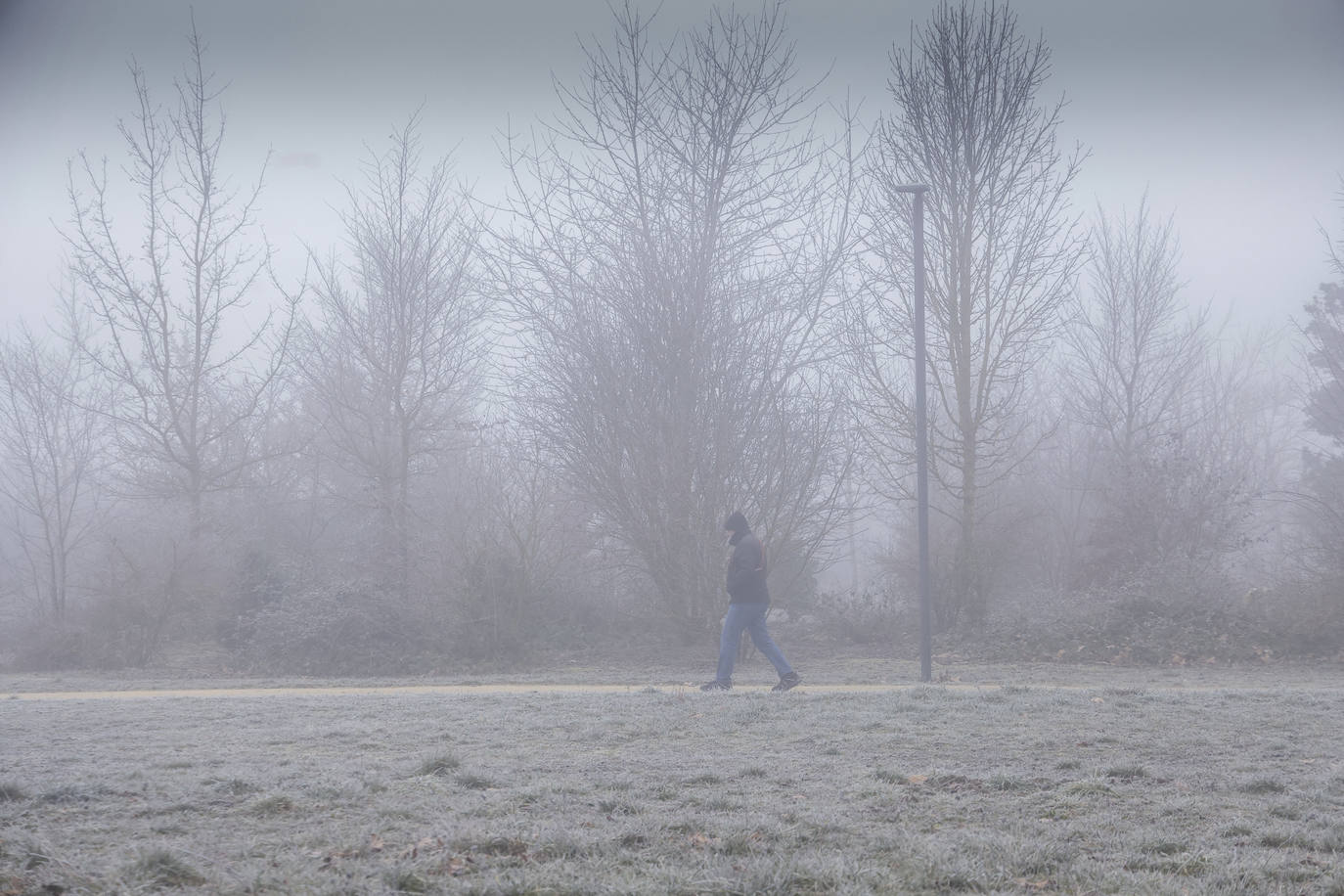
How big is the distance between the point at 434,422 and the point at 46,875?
1903 cm

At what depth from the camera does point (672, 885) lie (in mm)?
3844

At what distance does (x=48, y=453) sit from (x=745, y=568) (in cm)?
1966

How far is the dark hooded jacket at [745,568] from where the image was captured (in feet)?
38.7

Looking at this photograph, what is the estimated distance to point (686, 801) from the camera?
5238 millimetres

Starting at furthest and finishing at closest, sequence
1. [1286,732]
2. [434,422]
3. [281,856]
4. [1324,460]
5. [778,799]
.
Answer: [1324,460] → [434,422] → [1286,732] → [778,799] → [281,856]

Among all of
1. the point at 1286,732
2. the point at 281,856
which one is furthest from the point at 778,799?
the point at 1286,732

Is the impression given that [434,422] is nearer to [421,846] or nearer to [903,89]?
[903,89]

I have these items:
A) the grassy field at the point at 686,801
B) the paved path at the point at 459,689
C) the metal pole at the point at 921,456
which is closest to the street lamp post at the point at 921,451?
the metal pole at the point at 921,456

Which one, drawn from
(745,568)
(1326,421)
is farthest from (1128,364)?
(745,568)

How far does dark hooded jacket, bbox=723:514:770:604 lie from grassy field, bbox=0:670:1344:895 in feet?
10.1

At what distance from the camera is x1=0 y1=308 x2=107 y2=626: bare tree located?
24.0 metres

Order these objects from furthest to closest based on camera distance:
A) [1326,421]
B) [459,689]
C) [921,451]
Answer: [1326,421] → [921,451] → [459,689]

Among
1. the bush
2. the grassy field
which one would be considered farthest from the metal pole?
the bush

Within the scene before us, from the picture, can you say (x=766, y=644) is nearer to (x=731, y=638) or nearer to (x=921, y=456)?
(x=731, y=638)
